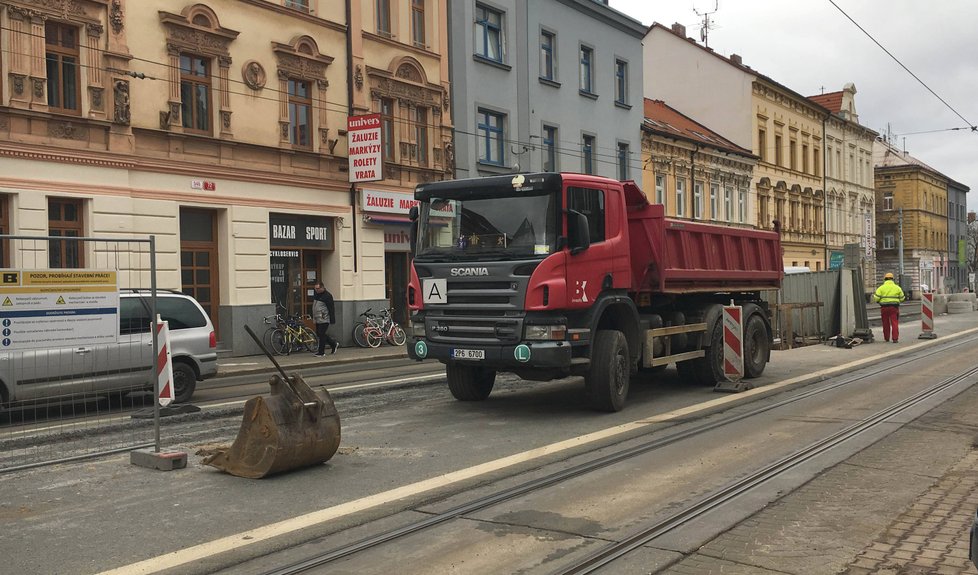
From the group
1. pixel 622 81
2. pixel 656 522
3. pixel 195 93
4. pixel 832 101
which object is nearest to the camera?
pixel 656 522

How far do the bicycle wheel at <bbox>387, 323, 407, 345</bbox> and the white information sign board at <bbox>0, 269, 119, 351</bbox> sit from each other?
16358mm

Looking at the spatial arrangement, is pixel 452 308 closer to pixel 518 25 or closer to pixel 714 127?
pixel 518 25

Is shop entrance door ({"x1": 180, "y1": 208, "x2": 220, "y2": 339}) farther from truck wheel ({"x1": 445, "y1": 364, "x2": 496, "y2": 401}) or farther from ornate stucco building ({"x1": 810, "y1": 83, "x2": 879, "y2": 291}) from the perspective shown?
ornate stucco building ({"x1": 810, "y1": 83, "x2": 879, "y2": 291})

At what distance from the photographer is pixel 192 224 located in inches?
814

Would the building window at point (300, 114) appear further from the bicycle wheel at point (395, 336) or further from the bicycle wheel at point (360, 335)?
the bicycle wheel at point (395, 336)

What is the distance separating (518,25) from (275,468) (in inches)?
1021

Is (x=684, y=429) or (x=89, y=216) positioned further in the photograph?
(x=89, y=216)

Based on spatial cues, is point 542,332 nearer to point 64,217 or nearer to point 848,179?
point 64,217

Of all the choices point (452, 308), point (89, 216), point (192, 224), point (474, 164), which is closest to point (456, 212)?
point (452, 308)

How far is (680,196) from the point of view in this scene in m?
41.8

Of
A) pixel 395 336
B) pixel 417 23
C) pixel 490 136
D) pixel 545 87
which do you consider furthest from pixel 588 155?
pixel 395 336

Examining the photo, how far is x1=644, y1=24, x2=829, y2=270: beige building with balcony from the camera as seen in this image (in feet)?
159

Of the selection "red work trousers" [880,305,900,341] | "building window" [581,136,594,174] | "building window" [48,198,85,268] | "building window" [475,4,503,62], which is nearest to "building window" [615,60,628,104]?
"building window" [581,136,594,174]

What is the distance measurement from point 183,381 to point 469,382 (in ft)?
13.6
